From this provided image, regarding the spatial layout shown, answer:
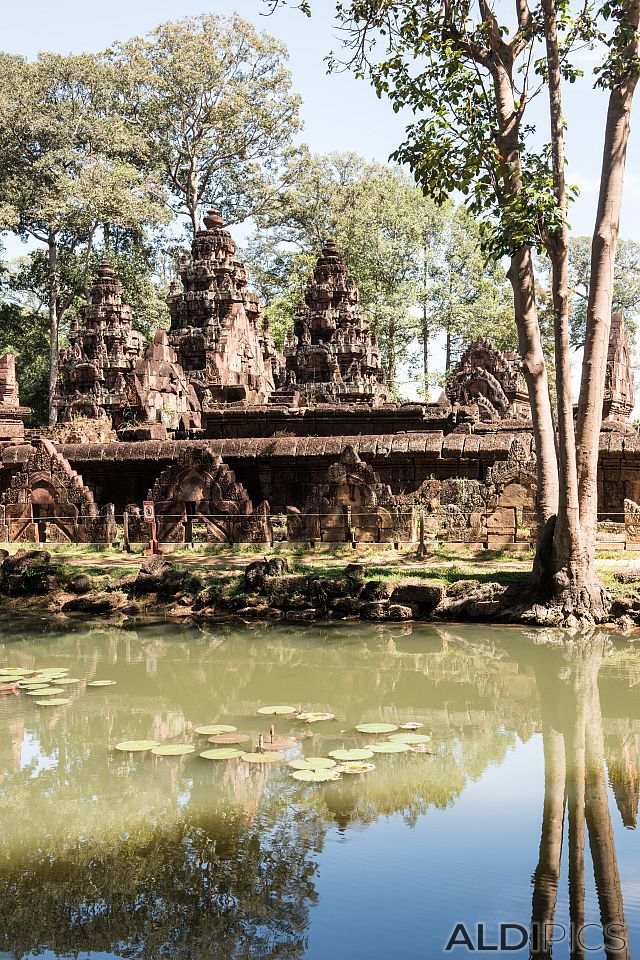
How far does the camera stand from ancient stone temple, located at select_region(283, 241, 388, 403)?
31.0m

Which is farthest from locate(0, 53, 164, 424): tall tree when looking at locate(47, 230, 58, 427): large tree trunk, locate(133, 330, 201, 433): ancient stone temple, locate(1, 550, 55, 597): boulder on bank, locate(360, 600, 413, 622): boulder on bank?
locate(360, 600, 413, 622): boulder on bank

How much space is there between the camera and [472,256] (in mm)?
36438

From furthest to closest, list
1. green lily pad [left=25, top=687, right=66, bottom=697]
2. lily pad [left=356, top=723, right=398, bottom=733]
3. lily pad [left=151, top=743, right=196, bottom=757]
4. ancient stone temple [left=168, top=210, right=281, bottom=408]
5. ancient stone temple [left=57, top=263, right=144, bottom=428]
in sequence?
ancient stone temple [left=57, top=263, right=144, bottom=428], ancient stone temple [left=168, top=210, right=281, bottom=408], green lily pad [left=25, top=687, right=66, bottom=697], lily pad [left=356, top=723, right=398, bottom=733], lily pad [left=151, top=743, right=196, bottom=757]

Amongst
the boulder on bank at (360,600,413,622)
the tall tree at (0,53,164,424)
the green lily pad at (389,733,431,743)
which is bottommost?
the green lily pad at (389,733,431,743)

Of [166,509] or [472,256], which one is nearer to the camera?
[166,509]

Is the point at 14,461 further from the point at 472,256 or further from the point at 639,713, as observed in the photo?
the point at 472,256

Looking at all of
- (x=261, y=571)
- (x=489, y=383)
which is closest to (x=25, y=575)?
(x=261, y=571)

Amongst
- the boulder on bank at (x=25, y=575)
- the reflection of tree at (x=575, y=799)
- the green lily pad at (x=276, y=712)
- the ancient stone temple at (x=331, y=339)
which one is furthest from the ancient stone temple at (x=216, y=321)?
the green lily pad at (x=276, y=712)

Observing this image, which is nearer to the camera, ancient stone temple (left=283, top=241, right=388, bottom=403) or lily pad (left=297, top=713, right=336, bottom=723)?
lily pad (left=297, top=713, right=336, bottom=723)

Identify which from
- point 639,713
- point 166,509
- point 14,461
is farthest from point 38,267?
point 639,713

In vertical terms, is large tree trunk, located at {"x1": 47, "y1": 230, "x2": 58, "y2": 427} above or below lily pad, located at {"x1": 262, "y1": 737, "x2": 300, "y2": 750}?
above

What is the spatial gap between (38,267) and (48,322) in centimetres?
266

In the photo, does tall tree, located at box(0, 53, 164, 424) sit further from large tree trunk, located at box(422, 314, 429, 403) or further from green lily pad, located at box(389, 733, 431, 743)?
green lily pad, located at box(389, 733, 431, 743)

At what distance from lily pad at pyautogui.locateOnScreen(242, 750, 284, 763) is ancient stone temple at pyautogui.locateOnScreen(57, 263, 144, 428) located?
24.4m
